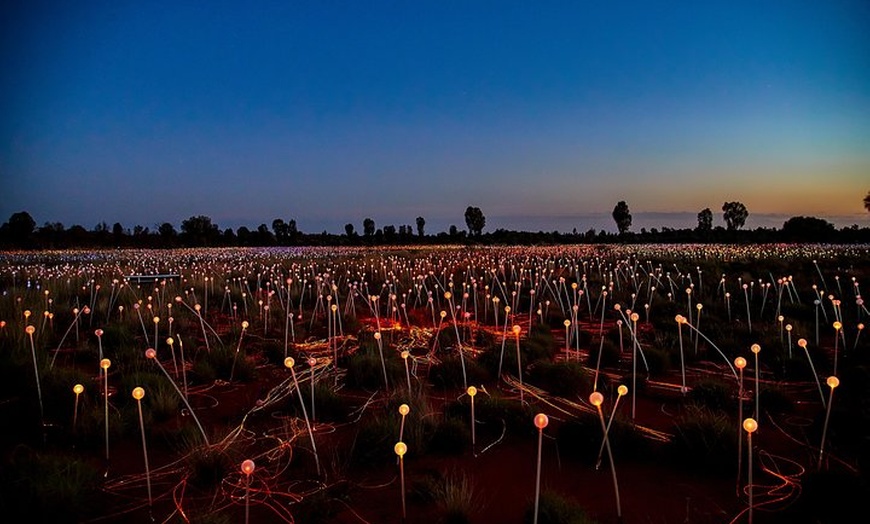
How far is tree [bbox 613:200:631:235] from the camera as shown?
216ft

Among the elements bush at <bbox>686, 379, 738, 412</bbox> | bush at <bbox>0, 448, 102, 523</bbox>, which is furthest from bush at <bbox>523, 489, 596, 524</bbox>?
bush at <bbox>0, 448, 102, 523</bbox>

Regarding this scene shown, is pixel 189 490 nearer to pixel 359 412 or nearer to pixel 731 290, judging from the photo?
pixel 359 412

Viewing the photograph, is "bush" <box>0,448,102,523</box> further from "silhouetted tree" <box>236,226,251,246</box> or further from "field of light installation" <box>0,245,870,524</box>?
"silhouetted tree" <box>236,226,251,246</box>

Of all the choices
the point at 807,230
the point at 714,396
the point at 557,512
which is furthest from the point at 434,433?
the point at 807,230

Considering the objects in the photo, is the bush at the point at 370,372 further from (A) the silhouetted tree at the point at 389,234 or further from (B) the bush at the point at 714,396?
(A) the silhouetted tree at the point at 389,234

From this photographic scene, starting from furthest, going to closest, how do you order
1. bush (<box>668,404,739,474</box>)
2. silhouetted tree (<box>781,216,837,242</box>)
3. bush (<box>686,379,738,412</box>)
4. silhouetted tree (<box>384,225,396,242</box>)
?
silhouetted tree (<box>384,225,396,242</box>) → silhouetted tree (<box>781,216,837,242</box>) → bush (<box>686,379,738,412</box>) → bush (<box>668,404,739,474</box>)

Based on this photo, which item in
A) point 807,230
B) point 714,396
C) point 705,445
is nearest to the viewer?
point 705,445

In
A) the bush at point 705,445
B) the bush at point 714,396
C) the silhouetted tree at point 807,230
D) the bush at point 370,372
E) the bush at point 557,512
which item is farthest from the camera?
the silhouetted tree at point 807,230

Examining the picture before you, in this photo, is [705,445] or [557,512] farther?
[705,445]

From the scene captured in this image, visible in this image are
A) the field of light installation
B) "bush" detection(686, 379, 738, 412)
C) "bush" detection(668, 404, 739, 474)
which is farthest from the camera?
"bush" detection(686, 379, 738, 412)

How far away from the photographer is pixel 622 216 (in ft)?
220

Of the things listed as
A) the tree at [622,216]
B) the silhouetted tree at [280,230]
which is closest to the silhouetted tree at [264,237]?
the silhouetted tree at [280,230]

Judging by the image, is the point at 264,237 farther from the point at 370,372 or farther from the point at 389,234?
the point at 370,372

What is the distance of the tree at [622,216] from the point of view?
216 feet
